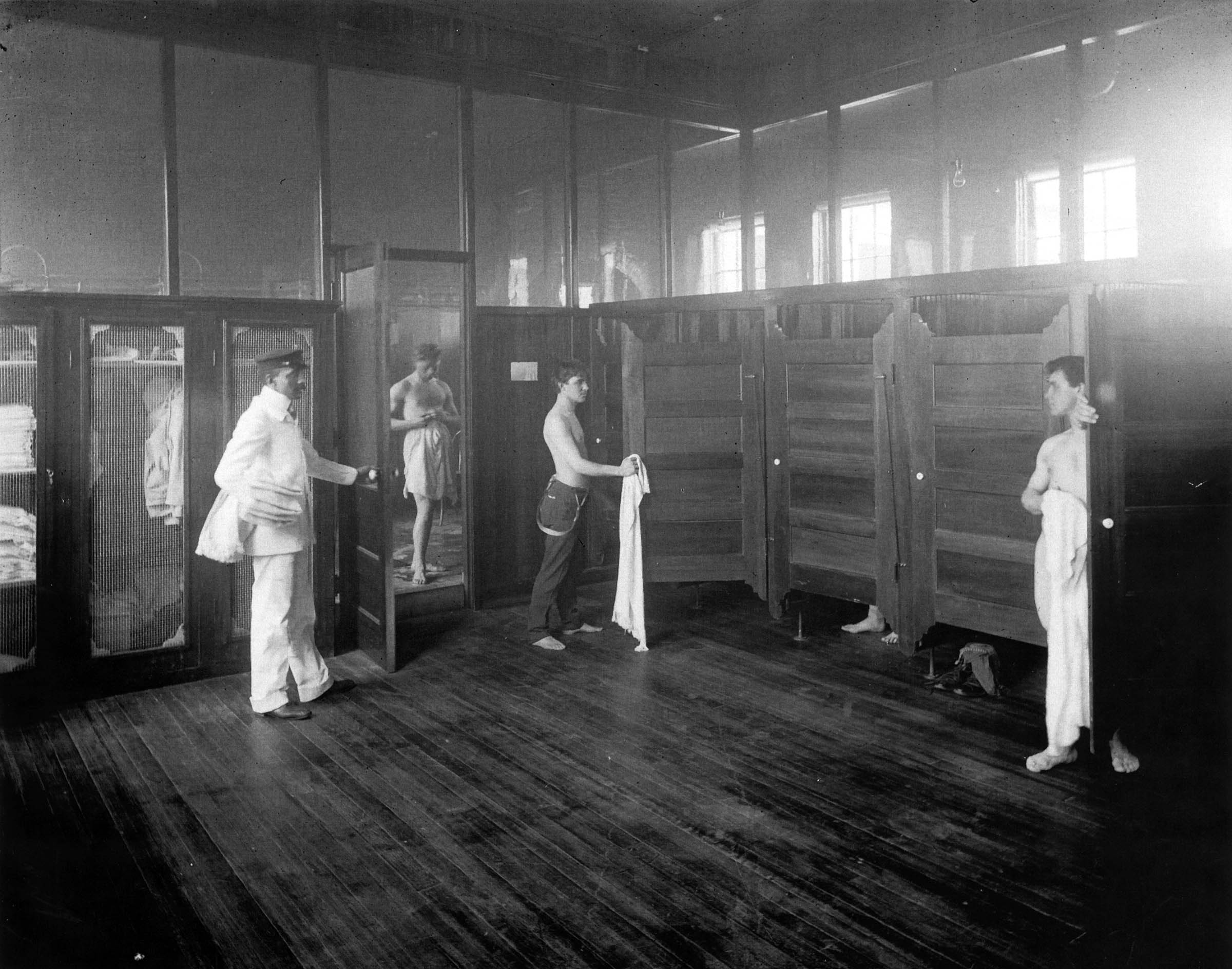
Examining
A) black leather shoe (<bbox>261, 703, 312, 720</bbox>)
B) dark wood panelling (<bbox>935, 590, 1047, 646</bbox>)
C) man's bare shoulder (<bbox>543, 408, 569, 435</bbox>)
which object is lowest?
black leather shoe (<bbox>261, 703, 312, 720</bbox>)

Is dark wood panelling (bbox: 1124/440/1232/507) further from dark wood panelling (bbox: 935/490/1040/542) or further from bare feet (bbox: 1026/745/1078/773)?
bare feet (bbox: 1026/745/1078/773)

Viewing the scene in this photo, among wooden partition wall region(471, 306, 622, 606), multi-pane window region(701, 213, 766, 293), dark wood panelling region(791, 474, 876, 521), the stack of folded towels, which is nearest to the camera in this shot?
the stack of folded towels

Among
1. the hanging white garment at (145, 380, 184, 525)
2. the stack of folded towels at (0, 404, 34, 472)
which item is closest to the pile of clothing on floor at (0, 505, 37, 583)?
the stack of folded towels at (0, 404, 34, 472)

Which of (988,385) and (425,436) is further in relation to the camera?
(425,436)

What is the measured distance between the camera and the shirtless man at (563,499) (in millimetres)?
5707

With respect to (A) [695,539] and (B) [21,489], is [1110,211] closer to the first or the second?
(A) [695,539]

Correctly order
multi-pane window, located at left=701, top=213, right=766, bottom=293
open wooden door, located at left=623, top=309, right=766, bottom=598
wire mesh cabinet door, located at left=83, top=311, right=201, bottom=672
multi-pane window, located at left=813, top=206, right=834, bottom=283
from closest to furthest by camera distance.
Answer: wire mesh cabinet door, located at left=83, top=311, right=201, bottom=672 < open wooden door, located at left=623, top=309, right=766, bottom=598 < multi-pane window, located at left=813, top=206, right=834, bottom=283 < multi-pane window, located at left=701, top=213, right=766, bottom=293

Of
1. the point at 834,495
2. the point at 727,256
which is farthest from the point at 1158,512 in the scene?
the point at 727,256

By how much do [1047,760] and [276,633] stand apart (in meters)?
3.31

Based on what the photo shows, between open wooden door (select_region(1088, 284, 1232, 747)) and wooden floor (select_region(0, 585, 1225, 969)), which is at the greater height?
open wooden door (select_region(1088, 284, 1232, 747))

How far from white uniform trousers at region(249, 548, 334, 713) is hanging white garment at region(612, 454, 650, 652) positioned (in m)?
1.76

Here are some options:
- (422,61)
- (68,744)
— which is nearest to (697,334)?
(422,61)

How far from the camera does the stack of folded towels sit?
193 inches

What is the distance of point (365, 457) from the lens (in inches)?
212
